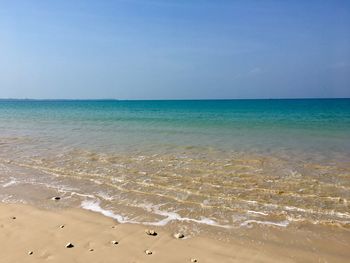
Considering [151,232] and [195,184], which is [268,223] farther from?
[195,184]

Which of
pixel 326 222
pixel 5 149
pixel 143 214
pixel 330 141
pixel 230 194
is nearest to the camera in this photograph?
pixel 326 222

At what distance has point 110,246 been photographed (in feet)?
16.7

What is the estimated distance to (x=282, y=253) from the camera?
4.92 metres

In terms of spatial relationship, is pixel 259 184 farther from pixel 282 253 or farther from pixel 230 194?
pixel 282 253

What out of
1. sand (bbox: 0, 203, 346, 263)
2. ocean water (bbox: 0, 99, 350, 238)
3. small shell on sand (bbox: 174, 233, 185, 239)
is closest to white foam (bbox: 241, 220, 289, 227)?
ocean water (bbox: 0, 99, 350, 238)

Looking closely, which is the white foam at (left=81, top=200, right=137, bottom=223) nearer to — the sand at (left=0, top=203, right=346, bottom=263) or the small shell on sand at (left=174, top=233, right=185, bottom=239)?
the sand at (left=0, top=203, right=346, bottom=263)

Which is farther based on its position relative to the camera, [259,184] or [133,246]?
[259,184]

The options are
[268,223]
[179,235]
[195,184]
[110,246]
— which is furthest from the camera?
[195,184]

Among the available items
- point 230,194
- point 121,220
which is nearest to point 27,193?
point 121,220

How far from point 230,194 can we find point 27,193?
18.0 feet

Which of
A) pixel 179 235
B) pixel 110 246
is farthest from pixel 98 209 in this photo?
pixel 179 235

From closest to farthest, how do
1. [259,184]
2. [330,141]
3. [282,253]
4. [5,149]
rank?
[282,253] < [259,184] < [5,149] < [330,141]

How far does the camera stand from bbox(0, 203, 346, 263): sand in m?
4.73

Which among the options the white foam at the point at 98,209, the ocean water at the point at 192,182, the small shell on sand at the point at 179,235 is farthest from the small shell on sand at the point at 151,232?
the white foam at the point at 98,209
